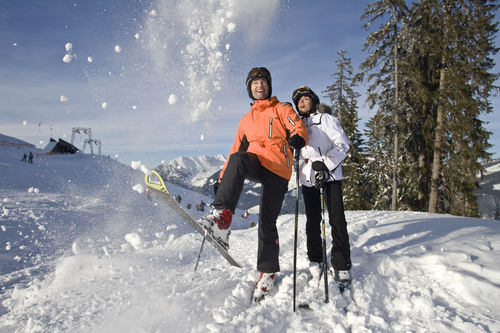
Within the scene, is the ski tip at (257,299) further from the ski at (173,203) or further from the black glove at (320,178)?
the black glove at (320,178)

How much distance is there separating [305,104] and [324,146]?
2.40ft

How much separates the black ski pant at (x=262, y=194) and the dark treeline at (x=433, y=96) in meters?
14.6

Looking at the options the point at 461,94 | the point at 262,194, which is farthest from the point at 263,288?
the point at 461,94

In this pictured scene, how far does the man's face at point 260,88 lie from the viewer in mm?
3408

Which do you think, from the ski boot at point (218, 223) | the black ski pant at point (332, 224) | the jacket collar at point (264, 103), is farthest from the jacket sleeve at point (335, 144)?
the ski boot at point (218, 223)

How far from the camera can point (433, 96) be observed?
1432 centimetres

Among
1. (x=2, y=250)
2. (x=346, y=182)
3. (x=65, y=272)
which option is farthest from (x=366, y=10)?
(x=2, y=250)

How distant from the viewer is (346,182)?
70.0 ft

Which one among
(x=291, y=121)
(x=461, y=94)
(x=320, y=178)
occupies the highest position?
(x=461, y=94)

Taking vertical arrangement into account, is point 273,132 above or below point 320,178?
above

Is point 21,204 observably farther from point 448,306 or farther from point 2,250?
point 448,306

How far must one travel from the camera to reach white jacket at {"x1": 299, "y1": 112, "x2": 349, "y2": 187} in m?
3.35

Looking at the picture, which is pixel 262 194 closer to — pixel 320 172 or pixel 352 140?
pixel 320 172

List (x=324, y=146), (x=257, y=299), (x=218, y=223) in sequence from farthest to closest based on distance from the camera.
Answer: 1. (x=324, y=146)
2. (x=218, y=223)
3. (x=257, y=299)
